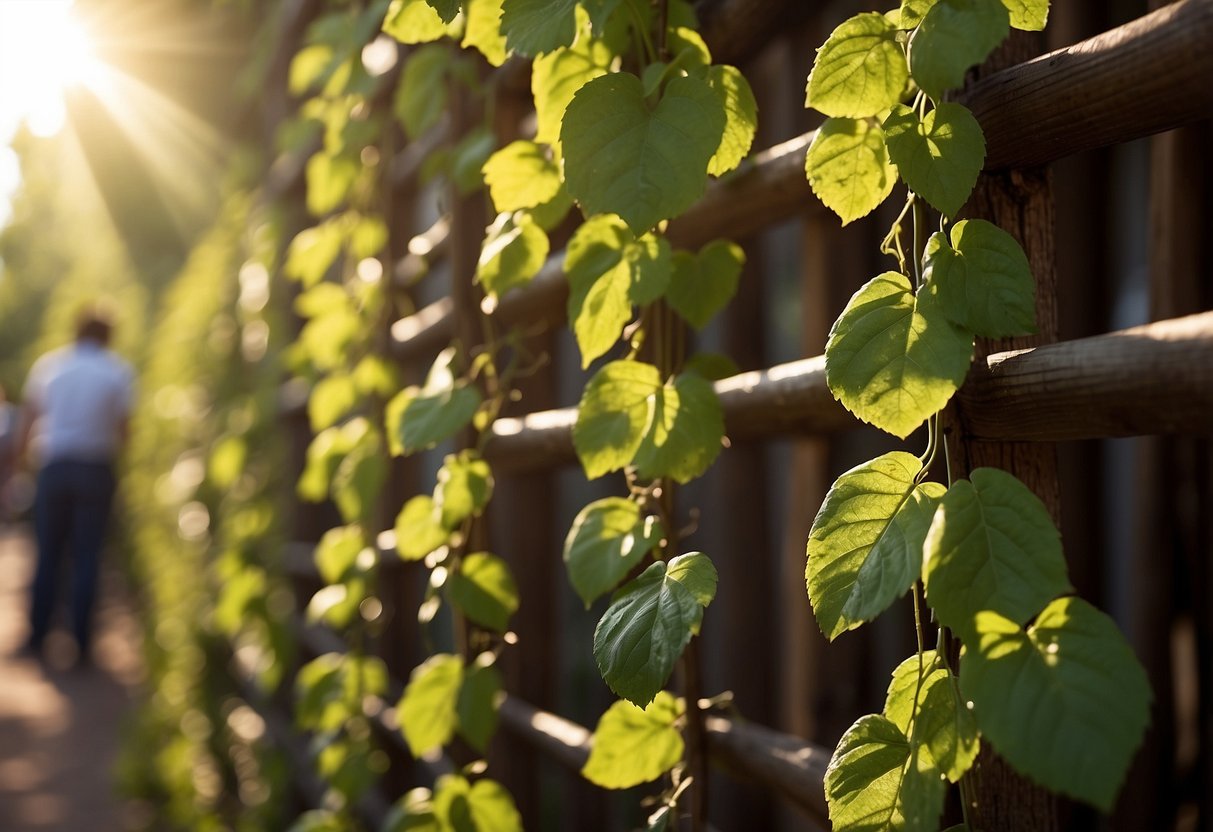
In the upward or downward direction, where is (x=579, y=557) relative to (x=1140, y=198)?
downward

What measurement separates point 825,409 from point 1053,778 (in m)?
0.49

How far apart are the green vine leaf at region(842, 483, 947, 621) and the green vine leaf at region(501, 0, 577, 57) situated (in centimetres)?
43

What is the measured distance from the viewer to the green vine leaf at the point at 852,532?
740 mm

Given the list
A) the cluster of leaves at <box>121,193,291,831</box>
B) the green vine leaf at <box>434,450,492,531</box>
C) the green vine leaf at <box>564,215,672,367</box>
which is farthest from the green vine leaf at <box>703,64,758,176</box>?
the cluster of leaves at <box>121,193,291,831</box>

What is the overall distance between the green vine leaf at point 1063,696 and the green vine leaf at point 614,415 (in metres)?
0.41

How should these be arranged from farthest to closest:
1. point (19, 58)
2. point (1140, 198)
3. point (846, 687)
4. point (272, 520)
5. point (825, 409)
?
point (19, 58) → point (272, 520) → point (1140, 198) → point (846, 687) → point (825, 409)

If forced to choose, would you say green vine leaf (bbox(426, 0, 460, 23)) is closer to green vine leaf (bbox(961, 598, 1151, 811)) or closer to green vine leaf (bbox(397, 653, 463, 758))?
green vine leaf (bbox(961, 598, 1151, 811))

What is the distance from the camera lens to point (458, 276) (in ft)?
5.53

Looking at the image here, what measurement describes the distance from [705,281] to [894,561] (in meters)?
0.46

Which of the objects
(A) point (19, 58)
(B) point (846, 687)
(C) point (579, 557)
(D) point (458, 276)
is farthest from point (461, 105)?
(A) point (19, 58)

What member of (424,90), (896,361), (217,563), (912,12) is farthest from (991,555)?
(217,563)

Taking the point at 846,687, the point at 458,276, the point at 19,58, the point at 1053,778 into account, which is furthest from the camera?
the point at 19,58

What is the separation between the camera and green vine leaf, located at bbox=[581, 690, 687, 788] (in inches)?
43.7

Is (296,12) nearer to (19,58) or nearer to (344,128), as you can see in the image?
(344,128)
